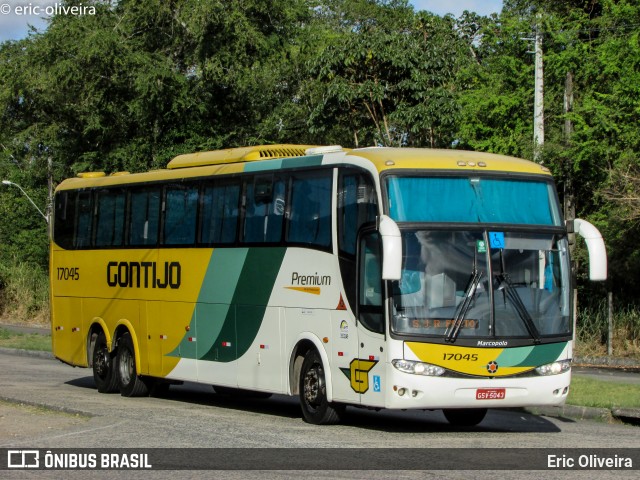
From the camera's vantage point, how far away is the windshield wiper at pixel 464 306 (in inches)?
531

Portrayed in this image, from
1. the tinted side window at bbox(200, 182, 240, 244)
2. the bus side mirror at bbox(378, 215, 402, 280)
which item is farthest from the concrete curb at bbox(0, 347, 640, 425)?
the tinted side window at bbox(200, 182, 240, 244)

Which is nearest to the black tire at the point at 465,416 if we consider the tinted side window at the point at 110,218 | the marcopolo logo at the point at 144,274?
the marcopolo logo at the point at 144,274

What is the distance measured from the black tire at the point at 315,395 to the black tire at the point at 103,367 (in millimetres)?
5995

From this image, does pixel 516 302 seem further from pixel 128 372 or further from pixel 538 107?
pixel 538 107

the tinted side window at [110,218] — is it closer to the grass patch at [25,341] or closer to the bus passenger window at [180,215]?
the bus passenger window at [180,215]

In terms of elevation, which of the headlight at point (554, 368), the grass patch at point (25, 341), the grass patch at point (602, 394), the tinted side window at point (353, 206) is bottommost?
the grass patch at point (25, 341)

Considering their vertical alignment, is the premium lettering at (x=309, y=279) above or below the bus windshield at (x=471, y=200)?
below

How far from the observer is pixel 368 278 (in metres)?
14.1

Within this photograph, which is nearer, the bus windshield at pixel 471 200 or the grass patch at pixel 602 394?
the bus windshield at pixel 471 200

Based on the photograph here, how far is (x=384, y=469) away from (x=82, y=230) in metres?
12.5

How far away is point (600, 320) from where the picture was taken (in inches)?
1151

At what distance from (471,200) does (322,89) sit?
90.8 ft

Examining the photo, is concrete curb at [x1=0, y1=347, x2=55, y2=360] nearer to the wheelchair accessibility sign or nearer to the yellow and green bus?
the yellow and green bus

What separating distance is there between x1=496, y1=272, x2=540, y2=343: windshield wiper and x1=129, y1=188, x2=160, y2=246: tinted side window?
7399mm
